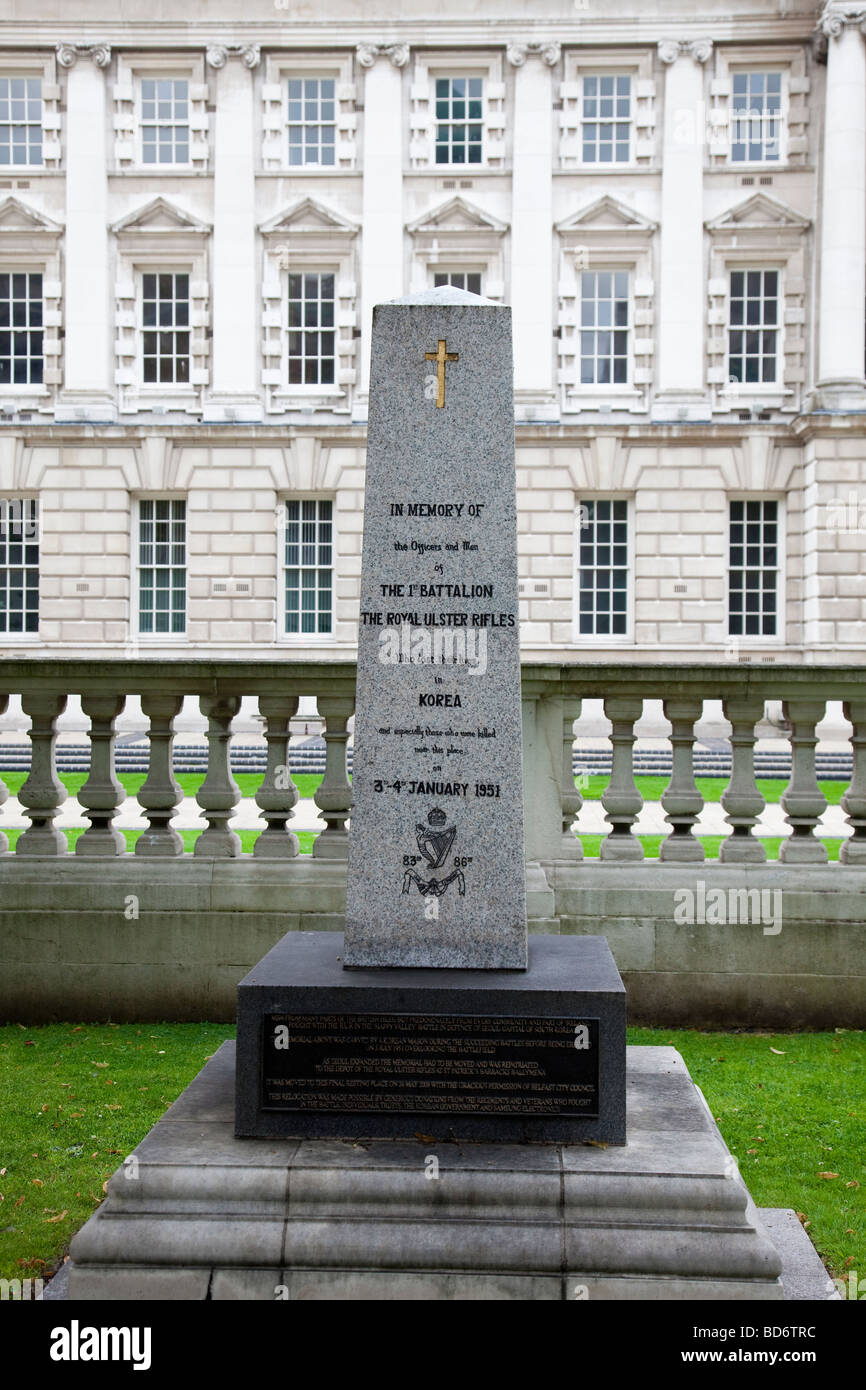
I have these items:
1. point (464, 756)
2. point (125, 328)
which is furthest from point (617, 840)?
point (125, 328)

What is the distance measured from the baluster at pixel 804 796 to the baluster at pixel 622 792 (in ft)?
2.83

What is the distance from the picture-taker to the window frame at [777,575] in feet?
93.7

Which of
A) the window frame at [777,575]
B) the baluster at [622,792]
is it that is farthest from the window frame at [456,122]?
the baluster at [622,792]

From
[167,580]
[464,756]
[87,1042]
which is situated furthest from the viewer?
[167,580]

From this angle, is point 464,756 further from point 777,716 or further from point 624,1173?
point 777,716

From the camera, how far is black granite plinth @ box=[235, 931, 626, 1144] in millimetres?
4305

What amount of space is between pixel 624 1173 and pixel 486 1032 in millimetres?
659

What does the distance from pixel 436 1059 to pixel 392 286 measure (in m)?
26.7

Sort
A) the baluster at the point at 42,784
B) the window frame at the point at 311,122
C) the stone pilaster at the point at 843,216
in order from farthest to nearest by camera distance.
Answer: the window frame at the point at 311,122
the stone pilaster at the point at 843,216
the baluster at the point at 42,784

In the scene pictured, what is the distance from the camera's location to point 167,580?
29484mm

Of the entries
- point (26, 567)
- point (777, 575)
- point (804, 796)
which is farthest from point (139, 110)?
point (804, 796)

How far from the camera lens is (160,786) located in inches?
285

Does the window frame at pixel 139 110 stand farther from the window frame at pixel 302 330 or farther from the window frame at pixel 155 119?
the window frame at pixel 302 330

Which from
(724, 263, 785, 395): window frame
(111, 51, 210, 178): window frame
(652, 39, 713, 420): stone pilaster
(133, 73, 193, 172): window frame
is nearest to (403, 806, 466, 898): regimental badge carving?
(652, 39, 713, 420): stone pilaster
